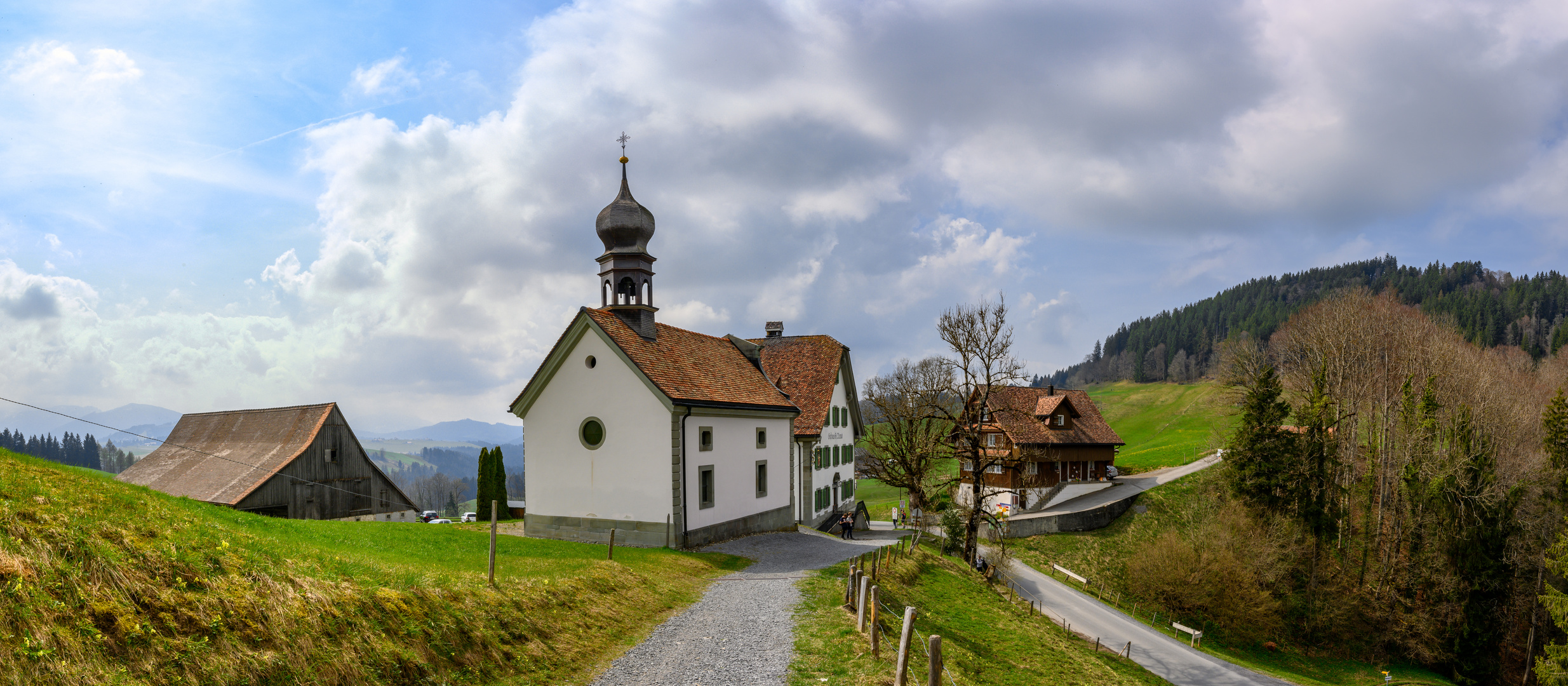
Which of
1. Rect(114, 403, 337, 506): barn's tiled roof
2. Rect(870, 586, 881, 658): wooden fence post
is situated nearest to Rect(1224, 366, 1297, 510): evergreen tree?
Rect(870, 586, 881, 658): wooden fence post

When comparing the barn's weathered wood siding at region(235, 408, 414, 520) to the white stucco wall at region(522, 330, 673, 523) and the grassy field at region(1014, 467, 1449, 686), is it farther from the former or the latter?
the grassy field at region(1014, 467, 1449, 686)

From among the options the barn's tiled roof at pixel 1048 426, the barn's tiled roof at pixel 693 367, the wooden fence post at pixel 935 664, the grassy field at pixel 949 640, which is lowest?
the grassy field at pixel 949 640

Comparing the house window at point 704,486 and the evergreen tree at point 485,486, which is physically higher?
the house window at point 704,486

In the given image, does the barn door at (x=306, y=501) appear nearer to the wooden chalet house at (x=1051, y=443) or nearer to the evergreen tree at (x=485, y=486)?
the evergreen tree at (x=485, y=486)

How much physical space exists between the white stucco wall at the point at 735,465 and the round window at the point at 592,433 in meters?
3.28

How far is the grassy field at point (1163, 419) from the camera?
7306 cm

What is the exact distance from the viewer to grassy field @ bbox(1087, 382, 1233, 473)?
73.1 m

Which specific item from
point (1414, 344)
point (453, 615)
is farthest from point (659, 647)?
point (1414, 344)

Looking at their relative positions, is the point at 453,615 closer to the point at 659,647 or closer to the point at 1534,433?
the point at 659,647

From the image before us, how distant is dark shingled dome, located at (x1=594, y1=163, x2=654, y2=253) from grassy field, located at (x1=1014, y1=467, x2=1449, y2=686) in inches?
1175

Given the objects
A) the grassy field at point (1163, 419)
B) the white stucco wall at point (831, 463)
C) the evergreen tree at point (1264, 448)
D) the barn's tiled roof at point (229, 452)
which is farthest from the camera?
the grassy field at point (1163, 419)

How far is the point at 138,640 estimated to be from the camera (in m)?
7.59

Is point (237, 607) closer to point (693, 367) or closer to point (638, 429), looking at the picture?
point (638, 429)

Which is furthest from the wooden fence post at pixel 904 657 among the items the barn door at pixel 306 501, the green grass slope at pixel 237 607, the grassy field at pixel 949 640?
the barn door at pixel 306 501
